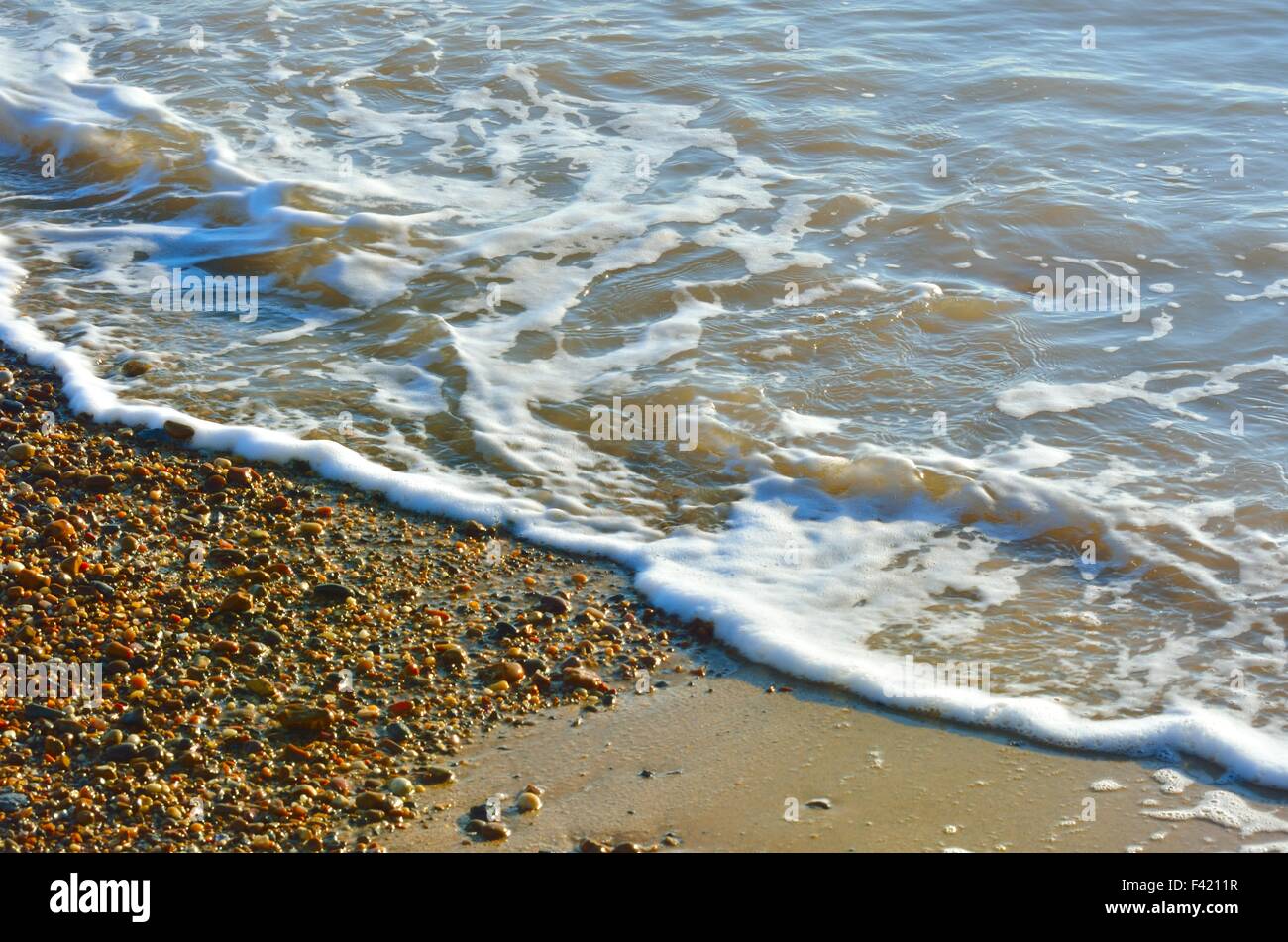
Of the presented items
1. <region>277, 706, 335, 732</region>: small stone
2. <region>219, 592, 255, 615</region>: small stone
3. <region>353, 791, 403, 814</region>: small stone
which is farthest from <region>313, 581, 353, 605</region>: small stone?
<region>353, 791, 403, 814</region>: small stone

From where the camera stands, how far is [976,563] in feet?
17.8

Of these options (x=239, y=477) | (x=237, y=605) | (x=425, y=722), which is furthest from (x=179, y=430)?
(x=425, y=722)

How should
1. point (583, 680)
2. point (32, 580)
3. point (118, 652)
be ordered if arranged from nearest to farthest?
1. point (118, 652)
2. point (583, 680)
3. point (32, 580)

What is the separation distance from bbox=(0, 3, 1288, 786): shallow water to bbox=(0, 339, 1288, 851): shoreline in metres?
0.28

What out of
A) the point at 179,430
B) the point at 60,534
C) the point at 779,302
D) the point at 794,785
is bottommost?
the point at 794,785

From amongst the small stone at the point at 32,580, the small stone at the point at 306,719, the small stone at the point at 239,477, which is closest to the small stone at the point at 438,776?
the small stone at the point at 306,719

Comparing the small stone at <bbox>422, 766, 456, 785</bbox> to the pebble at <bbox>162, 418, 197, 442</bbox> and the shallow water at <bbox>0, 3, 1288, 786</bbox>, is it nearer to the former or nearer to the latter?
the shallow water at <bbox>0, 3, 1288, 786</bbox>

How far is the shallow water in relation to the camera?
5.25m

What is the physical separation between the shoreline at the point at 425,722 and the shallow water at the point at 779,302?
11.1 inches

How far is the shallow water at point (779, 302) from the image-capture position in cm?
525

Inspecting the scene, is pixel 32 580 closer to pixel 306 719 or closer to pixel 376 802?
pixel 306 719

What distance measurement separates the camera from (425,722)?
4.32 m

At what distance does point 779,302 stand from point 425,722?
13.5 ft
